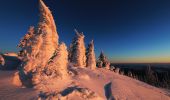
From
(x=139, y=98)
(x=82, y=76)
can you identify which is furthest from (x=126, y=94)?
(x=82, y=76)

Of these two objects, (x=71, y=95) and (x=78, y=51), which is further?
(x=78, y=51)

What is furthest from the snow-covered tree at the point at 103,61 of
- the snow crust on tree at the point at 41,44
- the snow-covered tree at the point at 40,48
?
the snow-covered tree at the point at 40,48

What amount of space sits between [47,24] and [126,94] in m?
15.6

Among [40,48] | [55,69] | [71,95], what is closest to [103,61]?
[40,48]

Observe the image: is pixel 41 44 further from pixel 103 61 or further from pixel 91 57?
pixel 103 61

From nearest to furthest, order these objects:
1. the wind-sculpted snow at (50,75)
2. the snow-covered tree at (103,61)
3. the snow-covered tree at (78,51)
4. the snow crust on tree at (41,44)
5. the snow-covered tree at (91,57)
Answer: the wind-sculpted snow at (50,75) < the snow crust on tree at (41,44) < the snow-covered tree at (78,51) < the snow-covered tree at (91,57) < the snow-covered tree at (103,61)

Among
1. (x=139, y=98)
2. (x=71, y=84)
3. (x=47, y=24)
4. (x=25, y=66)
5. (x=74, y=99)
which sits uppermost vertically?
(x=47, y=24)

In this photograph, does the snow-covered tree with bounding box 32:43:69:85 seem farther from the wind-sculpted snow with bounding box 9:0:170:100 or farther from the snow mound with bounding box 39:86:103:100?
the snow mound with bounding box 39:86:103:100

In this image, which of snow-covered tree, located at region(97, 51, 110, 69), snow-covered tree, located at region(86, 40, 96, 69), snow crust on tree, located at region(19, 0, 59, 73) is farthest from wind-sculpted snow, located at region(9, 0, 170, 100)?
snow-covered tree, located at region(97, 51, 110, 69)

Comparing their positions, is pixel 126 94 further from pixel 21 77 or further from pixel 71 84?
pixel 21 77

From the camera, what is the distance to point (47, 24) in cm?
2075

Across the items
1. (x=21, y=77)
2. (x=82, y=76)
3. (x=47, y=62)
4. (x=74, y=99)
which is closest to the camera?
(x=74, y=99)

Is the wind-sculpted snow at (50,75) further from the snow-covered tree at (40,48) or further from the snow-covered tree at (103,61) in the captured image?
the snow-covered tree at (103,61)

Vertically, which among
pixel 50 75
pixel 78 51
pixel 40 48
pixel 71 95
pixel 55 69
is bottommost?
pixel 71 95
